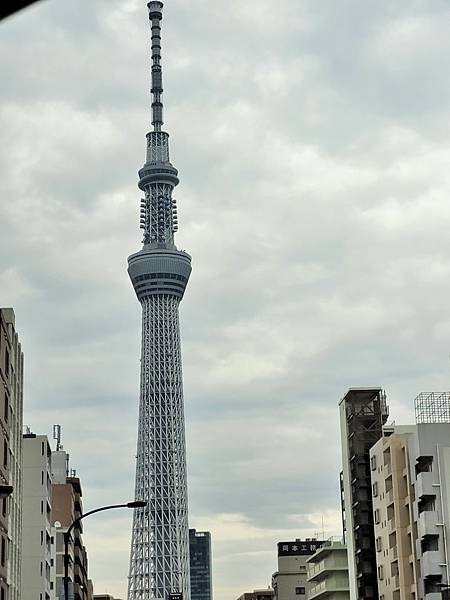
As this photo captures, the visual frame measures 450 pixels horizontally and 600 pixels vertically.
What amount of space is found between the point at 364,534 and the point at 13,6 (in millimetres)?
91742

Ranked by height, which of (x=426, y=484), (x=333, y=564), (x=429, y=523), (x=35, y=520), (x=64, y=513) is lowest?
(x=429, y=523)

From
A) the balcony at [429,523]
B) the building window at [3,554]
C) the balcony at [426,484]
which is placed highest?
the balcony at [426,484]

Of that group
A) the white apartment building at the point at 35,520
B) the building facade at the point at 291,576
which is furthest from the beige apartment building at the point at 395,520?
the building facade at the point at 291,576

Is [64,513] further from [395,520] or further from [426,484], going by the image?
[426,484]

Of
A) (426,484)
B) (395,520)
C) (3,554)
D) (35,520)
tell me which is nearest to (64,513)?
(35,520)

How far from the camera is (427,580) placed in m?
69.6

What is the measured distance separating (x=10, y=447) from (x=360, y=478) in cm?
4247

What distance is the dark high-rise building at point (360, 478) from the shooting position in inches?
3669

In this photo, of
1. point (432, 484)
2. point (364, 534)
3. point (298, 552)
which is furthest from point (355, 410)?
point (298, 552)

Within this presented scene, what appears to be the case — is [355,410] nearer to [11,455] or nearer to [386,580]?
[386,580]

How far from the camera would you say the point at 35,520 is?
8081cm

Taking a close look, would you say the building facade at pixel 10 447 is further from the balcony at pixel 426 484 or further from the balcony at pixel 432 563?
the balcony at pixel 432 563

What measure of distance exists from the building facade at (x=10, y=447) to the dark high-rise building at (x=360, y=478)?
125 feet

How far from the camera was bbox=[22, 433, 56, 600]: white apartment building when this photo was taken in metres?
79.1
